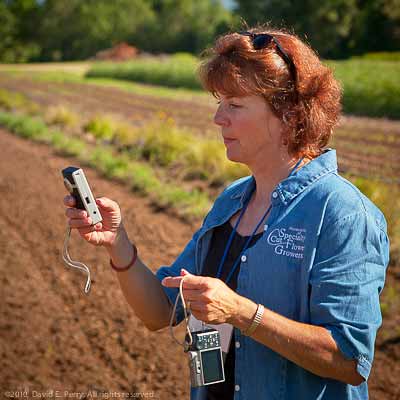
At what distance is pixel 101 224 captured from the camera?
7.24 ft

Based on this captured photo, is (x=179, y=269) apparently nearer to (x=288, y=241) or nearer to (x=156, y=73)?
(x=288, y=241)


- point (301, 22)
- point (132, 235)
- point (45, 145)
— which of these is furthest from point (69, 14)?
point (132, 235)

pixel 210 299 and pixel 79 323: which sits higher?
pixel 210 299

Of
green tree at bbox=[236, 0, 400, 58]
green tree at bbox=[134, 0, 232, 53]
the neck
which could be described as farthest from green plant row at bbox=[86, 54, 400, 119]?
green tree at bbox=[134, 0, 232, 53]

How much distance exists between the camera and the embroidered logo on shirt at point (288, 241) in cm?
189

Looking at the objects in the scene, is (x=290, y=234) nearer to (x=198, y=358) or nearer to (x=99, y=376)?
(x=198, y=358)

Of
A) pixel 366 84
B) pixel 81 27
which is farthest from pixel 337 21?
pixel 81 27

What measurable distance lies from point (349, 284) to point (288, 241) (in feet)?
0.78

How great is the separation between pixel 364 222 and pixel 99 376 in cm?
282

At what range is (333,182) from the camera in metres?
1.97

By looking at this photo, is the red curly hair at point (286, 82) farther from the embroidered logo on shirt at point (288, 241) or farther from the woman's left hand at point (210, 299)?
the woman's left hand at point (210, 299)

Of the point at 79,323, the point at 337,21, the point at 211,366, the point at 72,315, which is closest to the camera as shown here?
the point at 211,366

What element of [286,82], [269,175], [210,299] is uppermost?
[286,82]

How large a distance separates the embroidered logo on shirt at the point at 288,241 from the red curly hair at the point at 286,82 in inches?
13.7
